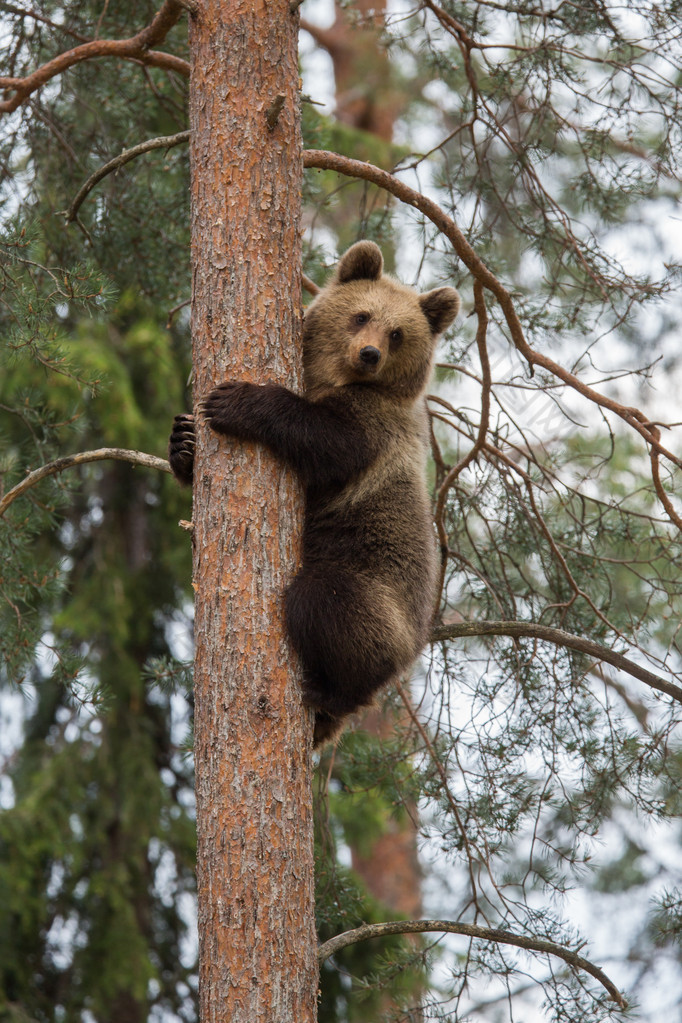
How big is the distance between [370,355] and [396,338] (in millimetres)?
530

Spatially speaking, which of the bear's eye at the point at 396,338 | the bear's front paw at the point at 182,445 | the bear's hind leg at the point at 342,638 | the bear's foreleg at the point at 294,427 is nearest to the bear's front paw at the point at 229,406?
the bear's foreleg at the point at 294,427

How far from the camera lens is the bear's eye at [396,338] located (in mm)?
4770

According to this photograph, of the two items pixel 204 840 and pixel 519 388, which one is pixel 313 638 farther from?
pixel 519 388

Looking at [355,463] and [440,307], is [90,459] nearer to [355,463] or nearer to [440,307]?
[355,463]

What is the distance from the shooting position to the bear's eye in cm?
477

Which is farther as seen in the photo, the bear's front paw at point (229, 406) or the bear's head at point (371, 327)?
the bear's head at point (371, 327)

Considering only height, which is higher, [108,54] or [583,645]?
[108,54]

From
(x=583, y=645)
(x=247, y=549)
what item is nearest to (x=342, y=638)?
(x=247, y=549)

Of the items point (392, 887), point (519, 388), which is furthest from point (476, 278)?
point (392, 887)

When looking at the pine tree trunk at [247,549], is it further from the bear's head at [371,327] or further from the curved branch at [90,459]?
the bear's head at [371,327]

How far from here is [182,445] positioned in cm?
415

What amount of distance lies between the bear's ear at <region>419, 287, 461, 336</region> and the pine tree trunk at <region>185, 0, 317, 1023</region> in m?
1.46

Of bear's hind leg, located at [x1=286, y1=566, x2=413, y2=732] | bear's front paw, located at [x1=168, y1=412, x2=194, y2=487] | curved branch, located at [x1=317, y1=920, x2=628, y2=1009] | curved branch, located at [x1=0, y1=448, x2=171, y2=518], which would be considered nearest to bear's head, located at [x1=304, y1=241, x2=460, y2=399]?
bear's front paw, located at [x1=168, y1=412, x2=194, y2=487]

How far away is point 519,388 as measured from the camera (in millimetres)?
4543
